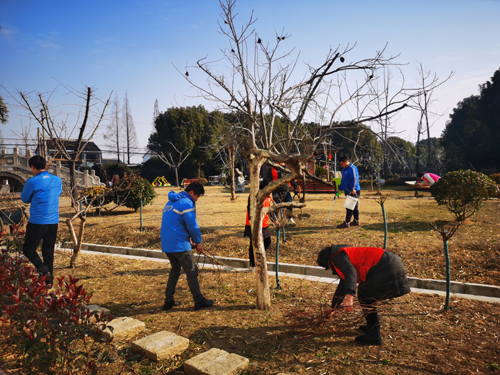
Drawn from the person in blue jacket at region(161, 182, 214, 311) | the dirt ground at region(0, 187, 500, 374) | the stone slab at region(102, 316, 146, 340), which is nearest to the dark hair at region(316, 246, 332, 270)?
the dirt ground at region(0, 187, 500, 374)

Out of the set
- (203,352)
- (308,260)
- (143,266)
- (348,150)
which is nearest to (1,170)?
(143,266)

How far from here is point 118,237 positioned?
8.71 m

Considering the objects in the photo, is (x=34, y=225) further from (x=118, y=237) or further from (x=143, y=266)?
(x=118, y=237)

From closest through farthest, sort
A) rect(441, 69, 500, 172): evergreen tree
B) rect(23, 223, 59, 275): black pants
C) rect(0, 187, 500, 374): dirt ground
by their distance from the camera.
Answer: rect(0, 187, 500, 374): dirt ground, rect(23, 223, 59, 275): black pants, rect(441, 69, 500, 172): evergreen tree

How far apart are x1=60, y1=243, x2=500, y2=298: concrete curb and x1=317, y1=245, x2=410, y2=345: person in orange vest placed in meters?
1.83

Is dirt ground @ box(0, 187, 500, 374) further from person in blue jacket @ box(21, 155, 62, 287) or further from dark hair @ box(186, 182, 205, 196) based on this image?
dark hair @ box(186, 182, 205, 196)

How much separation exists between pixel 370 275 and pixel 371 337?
0.56 m

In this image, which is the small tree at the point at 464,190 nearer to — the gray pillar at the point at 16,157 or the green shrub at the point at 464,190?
the green shrub at the point at 464,190

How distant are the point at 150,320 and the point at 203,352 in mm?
1048

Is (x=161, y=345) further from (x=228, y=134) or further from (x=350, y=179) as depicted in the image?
(x=350, y=179)

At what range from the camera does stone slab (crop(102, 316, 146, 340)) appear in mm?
3420

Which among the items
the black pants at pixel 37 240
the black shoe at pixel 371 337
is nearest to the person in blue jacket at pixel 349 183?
the black shoe at pixel 371 337

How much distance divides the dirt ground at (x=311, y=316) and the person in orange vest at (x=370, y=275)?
0.15 metres

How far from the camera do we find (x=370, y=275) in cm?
335
